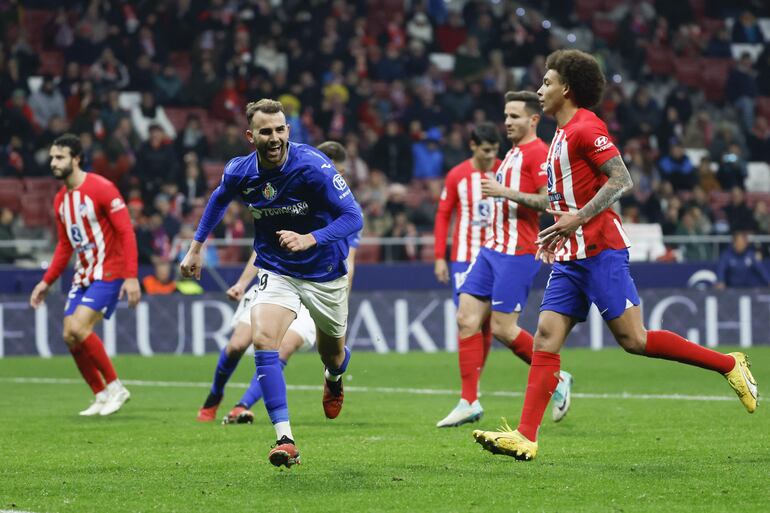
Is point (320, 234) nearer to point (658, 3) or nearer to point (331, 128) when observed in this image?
point (331, 128)

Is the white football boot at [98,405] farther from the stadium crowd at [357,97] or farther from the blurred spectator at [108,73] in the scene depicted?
the blurred spectator at [108,73]

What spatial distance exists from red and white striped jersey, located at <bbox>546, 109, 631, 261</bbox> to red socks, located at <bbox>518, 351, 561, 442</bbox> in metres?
0.58

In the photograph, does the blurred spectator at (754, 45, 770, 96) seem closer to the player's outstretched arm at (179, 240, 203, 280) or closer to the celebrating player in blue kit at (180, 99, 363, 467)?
the celebrating player in blue kit at (180, 99, 363, 467)

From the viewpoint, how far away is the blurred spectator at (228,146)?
2273cm

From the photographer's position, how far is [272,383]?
737cm

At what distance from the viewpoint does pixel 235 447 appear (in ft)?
27.8

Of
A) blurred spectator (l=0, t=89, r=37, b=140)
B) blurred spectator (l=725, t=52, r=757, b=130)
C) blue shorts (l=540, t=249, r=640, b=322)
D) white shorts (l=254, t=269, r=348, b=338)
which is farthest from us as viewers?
blurred spectator (l=725, t=52, r=757, b=130)

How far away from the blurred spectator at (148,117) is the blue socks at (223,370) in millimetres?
12876

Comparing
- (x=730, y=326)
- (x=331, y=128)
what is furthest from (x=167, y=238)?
(x=730, y=326)

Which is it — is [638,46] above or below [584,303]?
above

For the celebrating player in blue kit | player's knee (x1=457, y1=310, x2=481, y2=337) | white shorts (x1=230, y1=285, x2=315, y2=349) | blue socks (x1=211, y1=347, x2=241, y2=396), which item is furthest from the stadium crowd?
the celebrating player in blue kit

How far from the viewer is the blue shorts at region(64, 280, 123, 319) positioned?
11234 mm

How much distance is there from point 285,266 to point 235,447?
1.38 m

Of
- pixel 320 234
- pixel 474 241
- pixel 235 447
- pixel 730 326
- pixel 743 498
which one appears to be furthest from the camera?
pixel 730 326
